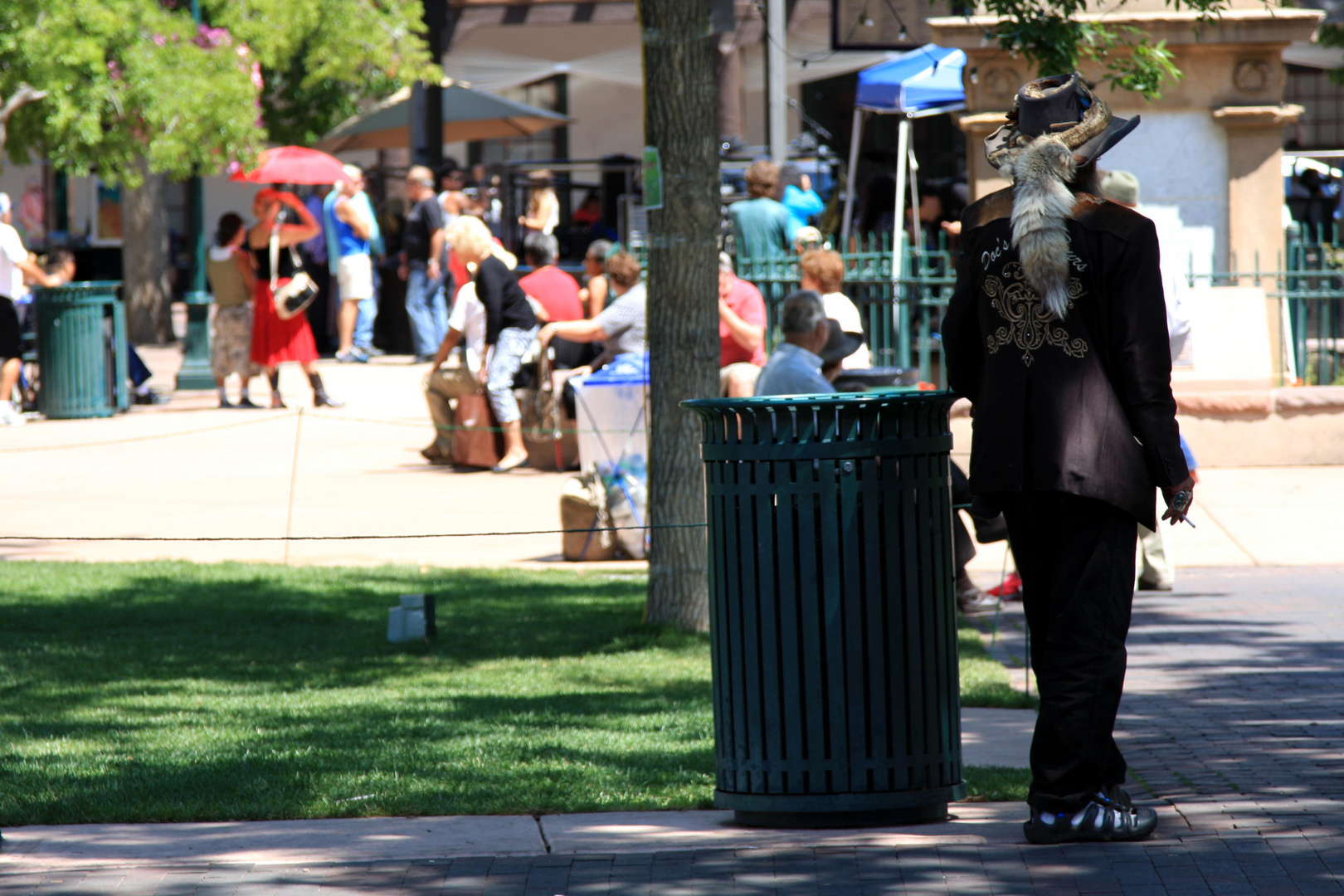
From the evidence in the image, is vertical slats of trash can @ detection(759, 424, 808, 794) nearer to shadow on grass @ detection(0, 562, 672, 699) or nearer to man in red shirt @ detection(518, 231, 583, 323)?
shadow on grass @ detection(0, 562, 672, 699)

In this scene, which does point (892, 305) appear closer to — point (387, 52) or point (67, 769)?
point (67, 769)

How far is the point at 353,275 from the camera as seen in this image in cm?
1842

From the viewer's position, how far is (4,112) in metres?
15.1

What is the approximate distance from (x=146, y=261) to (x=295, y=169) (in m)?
4.99

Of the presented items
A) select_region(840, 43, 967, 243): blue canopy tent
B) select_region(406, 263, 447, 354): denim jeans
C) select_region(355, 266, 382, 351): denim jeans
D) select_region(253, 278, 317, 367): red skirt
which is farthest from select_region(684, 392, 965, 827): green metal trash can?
select_region(355, 266, 382, 351): denim jeans

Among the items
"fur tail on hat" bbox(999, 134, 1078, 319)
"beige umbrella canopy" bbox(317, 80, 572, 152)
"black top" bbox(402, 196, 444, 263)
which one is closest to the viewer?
"fur tail on hat" bbox(999, 134, 1078, 319)

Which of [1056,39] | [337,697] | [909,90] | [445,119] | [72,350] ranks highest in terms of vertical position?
[445,119]

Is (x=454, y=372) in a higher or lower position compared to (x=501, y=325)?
lower

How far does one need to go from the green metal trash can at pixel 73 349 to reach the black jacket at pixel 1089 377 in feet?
40.8

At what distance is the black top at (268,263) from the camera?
1531 cm

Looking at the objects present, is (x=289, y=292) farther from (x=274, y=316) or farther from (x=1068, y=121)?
(x=1068, y=121)

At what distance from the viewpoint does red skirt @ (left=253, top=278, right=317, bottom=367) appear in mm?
15195

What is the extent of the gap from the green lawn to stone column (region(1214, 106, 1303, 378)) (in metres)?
5.89

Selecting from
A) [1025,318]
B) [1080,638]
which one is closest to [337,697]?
[1080,638]
